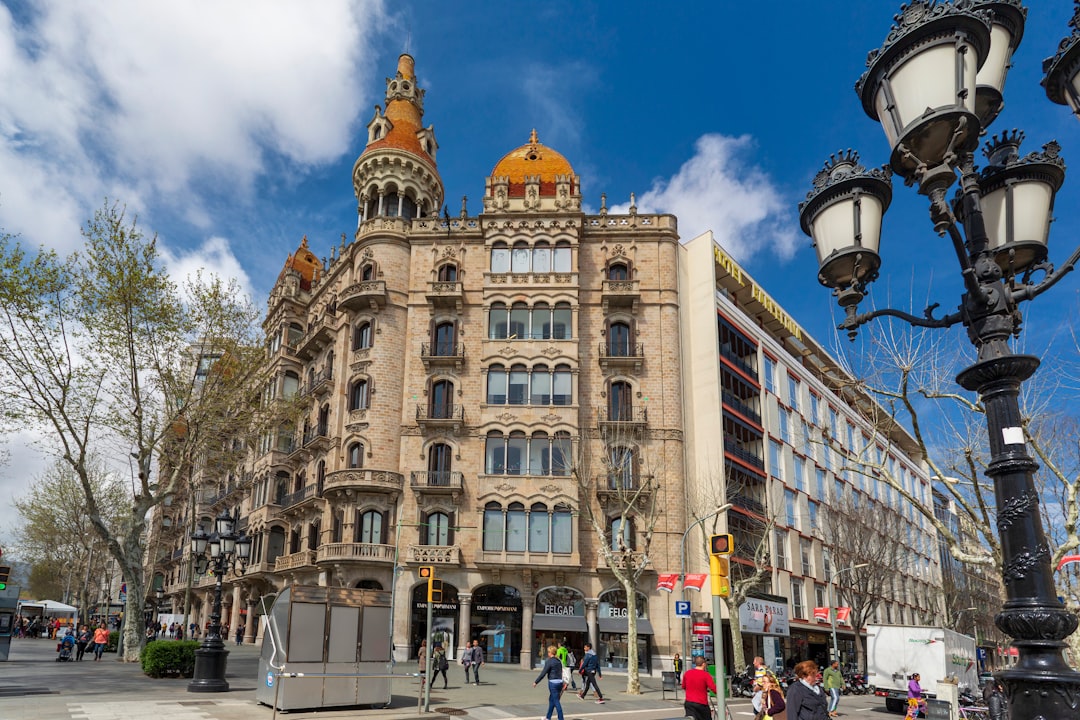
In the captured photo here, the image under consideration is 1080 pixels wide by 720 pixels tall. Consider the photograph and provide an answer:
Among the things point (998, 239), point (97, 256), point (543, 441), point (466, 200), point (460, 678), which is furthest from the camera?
point (466, 200)

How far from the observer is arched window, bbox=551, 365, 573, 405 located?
38.3 metres

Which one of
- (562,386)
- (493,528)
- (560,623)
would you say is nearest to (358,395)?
(493,528)

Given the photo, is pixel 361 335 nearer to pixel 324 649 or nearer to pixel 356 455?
pixel 356 455

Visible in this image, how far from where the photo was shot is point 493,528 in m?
36.6

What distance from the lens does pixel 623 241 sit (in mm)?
41625

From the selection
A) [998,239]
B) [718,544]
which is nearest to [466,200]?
[718,544]

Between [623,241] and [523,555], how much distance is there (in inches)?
711

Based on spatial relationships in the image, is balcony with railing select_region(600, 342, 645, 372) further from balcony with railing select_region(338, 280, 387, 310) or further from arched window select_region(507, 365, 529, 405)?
balcony with railing select_region(338, 280, 387, 310)

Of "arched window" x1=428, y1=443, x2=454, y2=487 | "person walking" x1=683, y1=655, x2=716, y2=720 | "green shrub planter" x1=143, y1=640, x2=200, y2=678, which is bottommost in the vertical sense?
"green shrub planter" x1=143, y1=640, x2=200, y2=678

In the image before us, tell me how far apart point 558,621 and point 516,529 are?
4.75 m

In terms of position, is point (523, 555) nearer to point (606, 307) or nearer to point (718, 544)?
point (606, 307)

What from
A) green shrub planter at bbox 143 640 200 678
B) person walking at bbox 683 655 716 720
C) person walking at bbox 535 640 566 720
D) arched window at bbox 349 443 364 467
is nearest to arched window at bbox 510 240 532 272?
arched window at bbox 349 443 364 467

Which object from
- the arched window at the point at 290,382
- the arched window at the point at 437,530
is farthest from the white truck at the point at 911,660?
the arched window at the point at 290,382

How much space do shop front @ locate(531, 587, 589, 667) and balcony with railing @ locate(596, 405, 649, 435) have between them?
8105 millimetres
